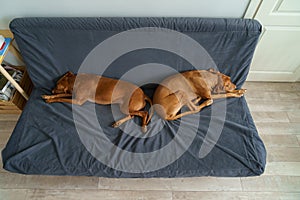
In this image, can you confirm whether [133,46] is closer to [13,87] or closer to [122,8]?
[122,8]

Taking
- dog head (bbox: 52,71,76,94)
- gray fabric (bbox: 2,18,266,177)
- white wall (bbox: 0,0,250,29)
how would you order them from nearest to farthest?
gray fabric (bbox: 2,18,266,177)
white wall (bbox: 0,0,250,29)
dog head (bbox: 52,71,76,94)

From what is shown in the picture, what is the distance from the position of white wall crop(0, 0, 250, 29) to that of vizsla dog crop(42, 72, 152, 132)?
1.39 ft

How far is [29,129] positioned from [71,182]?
0.47 meters

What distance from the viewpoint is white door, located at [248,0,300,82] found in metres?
1.38

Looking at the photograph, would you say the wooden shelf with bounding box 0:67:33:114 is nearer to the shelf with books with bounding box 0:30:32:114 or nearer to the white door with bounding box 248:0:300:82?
the shelf with books with bounding box 0:30:32:114

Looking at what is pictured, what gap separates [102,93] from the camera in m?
1.37

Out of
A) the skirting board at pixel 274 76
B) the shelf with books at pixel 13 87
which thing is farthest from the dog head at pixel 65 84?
the skirting board at pixel 274 76

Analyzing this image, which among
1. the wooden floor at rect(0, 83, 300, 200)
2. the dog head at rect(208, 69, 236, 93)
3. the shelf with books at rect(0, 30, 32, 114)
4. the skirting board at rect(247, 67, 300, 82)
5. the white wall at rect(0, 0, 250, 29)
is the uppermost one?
the white wall at rect(0, 0, 250, 29)

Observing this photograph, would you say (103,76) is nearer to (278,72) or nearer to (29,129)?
(29,129)

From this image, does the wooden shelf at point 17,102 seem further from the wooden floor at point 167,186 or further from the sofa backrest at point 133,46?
the wooden floor at point 167,186

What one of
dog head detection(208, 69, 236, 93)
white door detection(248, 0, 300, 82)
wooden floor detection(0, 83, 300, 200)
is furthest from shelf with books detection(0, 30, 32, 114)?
white door detection(248, 0, 300, 82)

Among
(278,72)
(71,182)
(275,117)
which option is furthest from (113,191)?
(278,72)

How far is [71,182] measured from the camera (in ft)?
4.71

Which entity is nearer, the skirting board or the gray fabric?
the gray fabric
